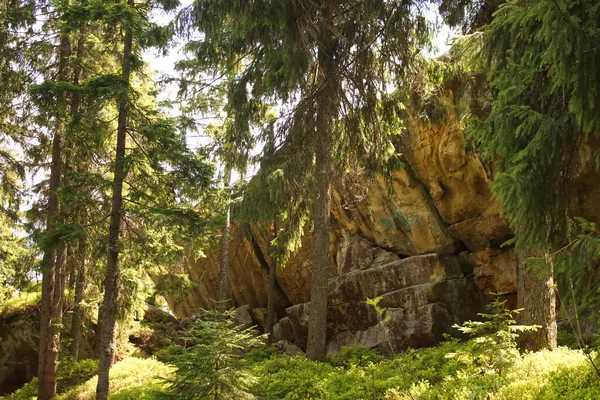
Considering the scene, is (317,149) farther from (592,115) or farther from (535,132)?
(592,115)

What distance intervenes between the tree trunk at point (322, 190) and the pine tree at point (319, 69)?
0.02 metres

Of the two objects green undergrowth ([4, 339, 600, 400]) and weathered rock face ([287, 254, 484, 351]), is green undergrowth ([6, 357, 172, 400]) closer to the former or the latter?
green undergrowth ([4, 339, 600, 400])

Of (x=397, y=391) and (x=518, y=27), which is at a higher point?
(x=518, y=27)

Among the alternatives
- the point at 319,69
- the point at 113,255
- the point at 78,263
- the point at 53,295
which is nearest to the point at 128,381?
the point at 53,295

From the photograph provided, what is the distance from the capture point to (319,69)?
10695mm

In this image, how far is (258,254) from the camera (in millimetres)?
Answer: 20859

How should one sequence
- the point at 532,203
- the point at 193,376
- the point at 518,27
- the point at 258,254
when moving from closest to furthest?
the point at 532,203, the point at 518,27, the point at 193,376, the point at 258,254

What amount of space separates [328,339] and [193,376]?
32.0ft

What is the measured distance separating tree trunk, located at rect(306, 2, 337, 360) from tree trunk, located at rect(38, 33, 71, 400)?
21.6 ft

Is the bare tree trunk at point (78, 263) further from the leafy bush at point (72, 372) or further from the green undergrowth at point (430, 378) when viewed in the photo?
the green undergrowth at point (430, 378)

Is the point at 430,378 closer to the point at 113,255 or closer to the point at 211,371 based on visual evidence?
the point at 211,371

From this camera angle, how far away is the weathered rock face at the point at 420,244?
13.3 metres

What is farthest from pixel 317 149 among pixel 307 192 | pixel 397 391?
pixel 397 391

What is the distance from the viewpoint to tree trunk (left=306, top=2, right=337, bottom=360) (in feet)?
33.1
